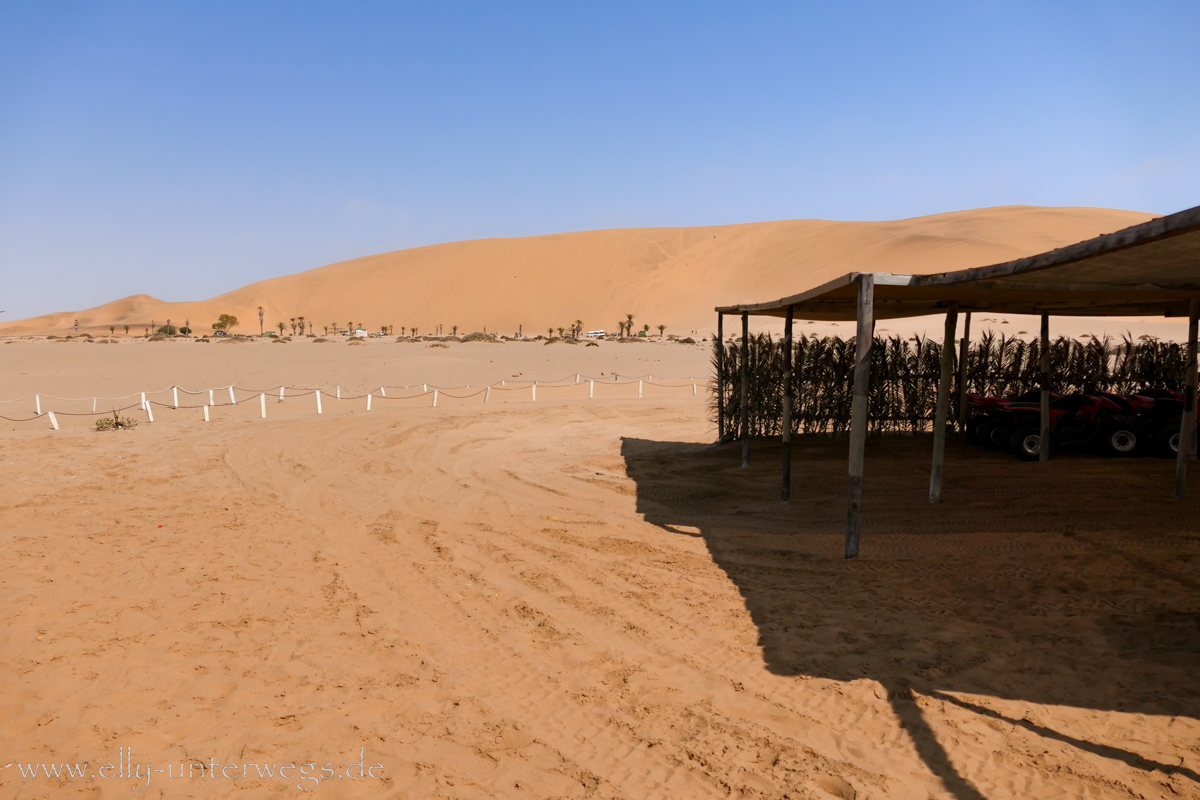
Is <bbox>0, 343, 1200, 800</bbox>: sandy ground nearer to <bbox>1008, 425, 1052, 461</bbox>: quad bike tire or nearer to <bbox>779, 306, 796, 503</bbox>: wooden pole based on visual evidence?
<bbox>779, 306, 796, 503</bbox>: wooden pole

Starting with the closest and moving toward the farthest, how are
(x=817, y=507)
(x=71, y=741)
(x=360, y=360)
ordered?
(x=71, y=741) < (x=817, y=507) < (x=360, y=360)

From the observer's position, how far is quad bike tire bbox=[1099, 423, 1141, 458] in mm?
10258

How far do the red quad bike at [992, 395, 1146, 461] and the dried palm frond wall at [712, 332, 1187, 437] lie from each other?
2044mm

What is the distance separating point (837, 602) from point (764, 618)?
66cm

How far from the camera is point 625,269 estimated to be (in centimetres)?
9125

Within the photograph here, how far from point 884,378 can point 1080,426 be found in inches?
119

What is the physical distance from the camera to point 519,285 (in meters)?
94.3

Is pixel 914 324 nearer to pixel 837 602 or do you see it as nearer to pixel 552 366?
pixel 552 366

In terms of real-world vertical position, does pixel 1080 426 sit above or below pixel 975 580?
above

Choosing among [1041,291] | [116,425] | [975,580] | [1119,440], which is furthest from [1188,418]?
[116,425]

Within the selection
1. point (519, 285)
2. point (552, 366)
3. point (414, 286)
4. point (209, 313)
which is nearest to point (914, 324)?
point (552, 366)

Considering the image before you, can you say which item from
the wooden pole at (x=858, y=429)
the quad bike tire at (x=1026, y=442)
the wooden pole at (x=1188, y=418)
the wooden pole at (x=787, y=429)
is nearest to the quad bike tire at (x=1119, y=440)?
the quad bike tire at (x=1026, y=442)

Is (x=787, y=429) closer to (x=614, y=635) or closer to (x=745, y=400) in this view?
(x=745, y=400)

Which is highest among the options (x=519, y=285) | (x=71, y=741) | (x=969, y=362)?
(x=519, y=285)
